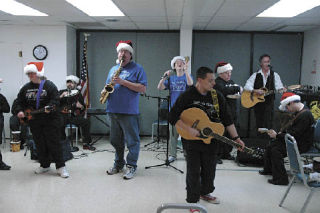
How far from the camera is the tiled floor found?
3.14 m

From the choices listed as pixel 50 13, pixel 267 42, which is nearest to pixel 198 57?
pixel 267 42

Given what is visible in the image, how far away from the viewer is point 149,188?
3.66m

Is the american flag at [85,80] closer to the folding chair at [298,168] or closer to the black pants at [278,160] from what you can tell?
the black pants at [278,160]

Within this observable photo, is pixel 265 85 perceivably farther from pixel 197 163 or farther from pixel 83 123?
pixel 83 123

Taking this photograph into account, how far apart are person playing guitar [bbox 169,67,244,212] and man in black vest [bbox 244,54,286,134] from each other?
283cm

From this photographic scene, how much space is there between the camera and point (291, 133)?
3.69 meters

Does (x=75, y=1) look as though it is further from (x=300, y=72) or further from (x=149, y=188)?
(x=300, y=72)

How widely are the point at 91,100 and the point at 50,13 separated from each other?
2.39 m

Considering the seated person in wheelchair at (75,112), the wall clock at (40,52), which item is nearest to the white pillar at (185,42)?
the seated person in wheelchair at (75,112)

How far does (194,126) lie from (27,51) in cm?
485

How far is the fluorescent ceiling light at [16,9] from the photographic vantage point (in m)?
4.53

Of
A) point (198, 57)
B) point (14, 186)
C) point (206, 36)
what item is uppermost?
point (206, 36)

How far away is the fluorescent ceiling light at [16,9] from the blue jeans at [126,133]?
2385 mm

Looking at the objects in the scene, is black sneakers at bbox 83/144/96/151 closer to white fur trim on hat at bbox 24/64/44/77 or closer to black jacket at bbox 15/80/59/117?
black jacket at bbox 15/80/59/117
